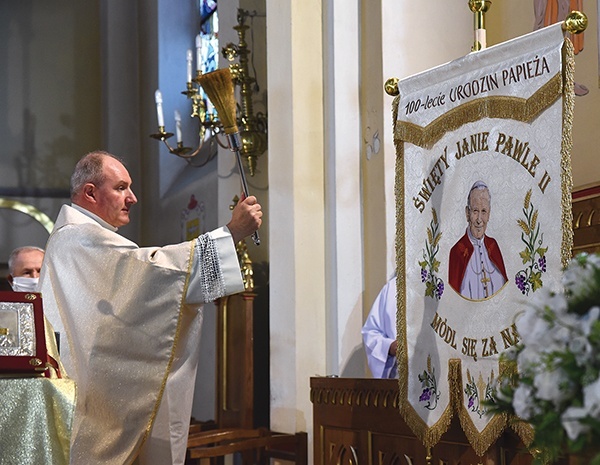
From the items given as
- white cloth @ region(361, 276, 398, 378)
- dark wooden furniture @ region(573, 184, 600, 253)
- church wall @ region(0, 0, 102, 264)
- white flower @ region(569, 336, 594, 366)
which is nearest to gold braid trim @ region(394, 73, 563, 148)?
dark wooden furniture @ region(573, 184, 600, 253)

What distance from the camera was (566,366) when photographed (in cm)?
162

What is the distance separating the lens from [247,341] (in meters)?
6.70

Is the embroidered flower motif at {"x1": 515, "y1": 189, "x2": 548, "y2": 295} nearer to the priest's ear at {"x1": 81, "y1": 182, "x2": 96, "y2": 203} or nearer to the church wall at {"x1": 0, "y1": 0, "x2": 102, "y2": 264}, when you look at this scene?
the priest's ear at {"x1": 81, "y1": 182, "x2": 96, "y2": 203}

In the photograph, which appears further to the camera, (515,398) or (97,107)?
(97,107)

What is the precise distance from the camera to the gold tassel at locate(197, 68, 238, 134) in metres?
4.80

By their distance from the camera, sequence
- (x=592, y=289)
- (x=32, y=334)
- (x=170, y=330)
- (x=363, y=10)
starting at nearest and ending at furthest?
(x=592, y=289), (x=32, y=334), (x=170, y=330), (x=363, y=10)

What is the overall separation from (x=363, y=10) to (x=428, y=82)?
2578 mm

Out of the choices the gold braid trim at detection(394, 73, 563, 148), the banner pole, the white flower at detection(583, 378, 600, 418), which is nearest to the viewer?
the white flower at detection(583, 378, 600, 418)

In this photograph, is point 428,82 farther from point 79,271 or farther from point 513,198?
point 79,271

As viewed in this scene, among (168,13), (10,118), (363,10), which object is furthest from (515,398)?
(10,118)

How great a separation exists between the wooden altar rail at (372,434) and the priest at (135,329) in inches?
26.5

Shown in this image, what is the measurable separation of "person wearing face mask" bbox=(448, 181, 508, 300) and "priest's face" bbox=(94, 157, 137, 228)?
208 centimetres

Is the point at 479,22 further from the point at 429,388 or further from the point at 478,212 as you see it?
the point at 429,388

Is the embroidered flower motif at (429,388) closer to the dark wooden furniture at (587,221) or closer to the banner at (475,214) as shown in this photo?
the banner at (475,214)
